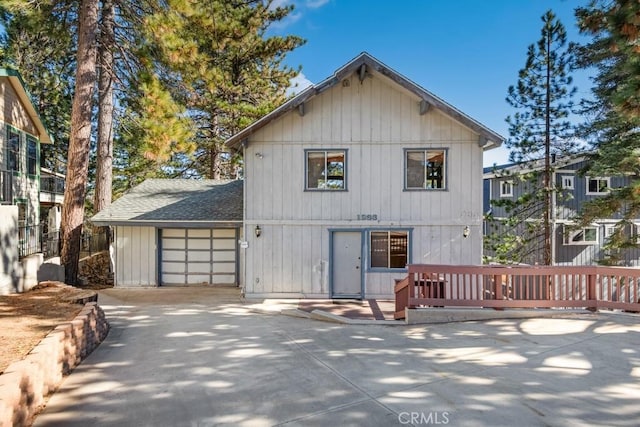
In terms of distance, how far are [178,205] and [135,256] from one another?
2.18m

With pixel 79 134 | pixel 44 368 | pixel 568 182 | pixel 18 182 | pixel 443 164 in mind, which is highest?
pixel 79 134

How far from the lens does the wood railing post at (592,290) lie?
7484 millimetres

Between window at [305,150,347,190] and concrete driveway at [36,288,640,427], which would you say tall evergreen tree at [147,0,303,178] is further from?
concrete driveway at [36,288,640,427]

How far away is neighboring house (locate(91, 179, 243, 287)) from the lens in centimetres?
1170

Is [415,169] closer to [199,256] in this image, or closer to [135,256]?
[199,256]

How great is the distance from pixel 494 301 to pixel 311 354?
4.11 m

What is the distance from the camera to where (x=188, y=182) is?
50.6ft

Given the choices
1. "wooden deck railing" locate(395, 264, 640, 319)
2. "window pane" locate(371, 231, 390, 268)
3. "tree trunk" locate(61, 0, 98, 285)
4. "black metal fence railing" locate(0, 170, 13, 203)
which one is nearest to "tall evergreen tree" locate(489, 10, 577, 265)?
"window pane" locate(371, 231, 390, 268)

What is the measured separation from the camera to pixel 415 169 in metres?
10.5

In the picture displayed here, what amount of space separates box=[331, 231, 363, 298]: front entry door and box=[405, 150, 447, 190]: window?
7.16ft

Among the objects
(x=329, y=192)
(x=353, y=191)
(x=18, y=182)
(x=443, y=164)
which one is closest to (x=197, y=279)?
(x=329, y=192)

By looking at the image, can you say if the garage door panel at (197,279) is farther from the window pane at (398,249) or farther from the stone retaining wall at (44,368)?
the window pane at (398,249)

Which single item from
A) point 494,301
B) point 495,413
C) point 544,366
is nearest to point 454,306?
point 494,301

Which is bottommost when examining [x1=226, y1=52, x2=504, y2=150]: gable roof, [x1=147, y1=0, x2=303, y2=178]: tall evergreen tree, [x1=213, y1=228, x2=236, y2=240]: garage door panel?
[x1=213, y1=228, x2=236, y2=240]: garage door panel
